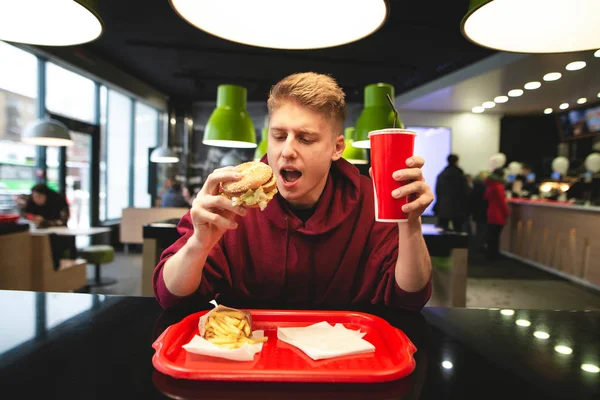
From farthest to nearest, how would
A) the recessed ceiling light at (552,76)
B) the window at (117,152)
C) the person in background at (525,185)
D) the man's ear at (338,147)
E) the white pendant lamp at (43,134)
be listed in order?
1. the person in background at (525,185)
2. the window at (117,152)
3. the recessed ceiling light at (552,76)
4. the white pendant lamp at (43,134)
5. the man's ear at (338,147)

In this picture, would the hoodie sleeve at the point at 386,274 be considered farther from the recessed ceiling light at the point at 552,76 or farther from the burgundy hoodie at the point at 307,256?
the recessed ceiling light at the point at 552,76

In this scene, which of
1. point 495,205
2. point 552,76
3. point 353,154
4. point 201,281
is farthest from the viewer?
point 495,205

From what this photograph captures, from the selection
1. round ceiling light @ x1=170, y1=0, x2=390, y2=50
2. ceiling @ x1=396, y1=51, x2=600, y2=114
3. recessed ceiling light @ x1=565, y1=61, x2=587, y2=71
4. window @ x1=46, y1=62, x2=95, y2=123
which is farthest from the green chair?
recessed ceiling light @ x1=565, y1=61, x2=587, y2=71

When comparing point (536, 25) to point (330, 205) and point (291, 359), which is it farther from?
point (291, 359)

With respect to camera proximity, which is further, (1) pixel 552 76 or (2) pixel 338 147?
(1) pixel 552 76

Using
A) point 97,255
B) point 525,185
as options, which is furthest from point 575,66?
point 97,255

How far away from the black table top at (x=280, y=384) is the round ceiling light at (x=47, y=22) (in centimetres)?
88

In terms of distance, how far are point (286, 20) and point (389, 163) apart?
58 cm

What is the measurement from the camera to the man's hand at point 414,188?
1.04 m

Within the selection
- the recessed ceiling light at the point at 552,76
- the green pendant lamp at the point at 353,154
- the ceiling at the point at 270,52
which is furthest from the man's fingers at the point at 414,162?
the recessed ceiling light at the point at 552,76

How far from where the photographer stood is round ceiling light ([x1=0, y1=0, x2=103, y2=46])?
118 centimetres

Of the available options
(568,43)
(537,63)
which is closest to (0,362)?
(568,43)

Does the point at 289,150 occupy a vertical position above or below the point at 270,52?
below

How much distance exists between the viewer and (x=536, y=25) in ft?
3.92
